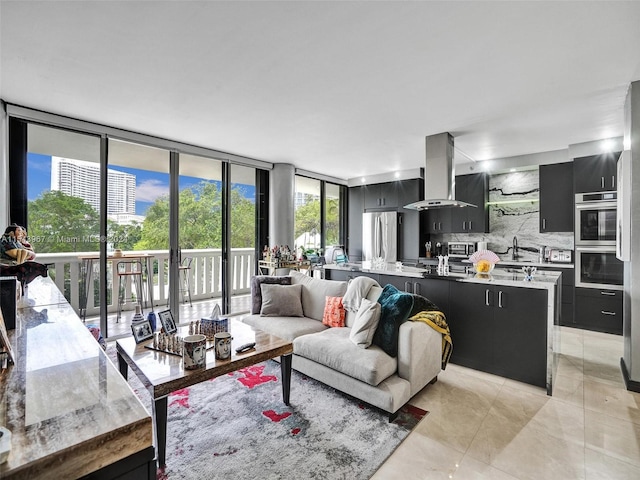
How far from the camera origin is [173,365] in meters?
2.00

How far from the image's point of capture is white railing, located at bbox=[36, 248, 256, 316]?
3658 mm

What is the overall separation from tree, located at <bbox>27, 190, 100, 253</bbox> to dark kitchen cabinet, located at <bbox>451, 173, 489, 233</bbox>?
18.0 feet

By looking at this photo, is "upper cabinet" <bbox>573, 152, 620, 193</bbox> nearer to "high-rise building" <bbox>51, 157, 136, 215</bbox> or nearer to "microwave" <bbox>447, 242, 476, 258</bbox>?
"microwave" <bbox>447, 242, 476, 258</bbox>

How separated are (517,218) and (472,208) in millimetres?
735

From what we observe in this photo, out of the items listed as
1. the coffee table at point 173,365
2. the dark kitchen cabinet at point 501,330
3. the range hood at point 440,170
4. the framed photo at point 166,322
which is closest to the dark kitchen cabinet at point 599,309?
the range hood at point 440,170

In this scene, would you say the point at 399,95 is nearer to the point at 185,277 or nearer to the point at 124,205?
the point at 124,205

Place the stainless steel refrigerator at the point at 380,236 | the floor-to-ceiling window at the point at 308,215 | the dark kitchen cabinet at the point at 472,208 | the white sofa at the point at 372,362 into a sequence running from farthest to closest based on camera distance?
the floor-to-ceiling window at the point at 308,215, the stainless steel refrigerator at the point at 380,236, the dark kitchen cabinet at the point at 472,208, the white sofa at the point at 372,362

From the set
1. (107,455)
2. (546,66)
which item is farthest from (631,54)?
(107,455)

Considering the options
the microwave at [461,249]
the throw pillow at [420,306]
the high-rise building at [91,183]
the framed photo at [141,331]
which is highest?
the high-rise building at [91,183]

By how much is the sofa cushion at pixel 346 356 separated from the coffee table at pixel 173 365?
0.31m

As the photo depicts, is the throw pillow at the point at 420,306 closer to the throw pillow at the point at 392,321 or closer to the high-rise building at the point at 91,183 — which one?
the throw pillow at the point at 392,321

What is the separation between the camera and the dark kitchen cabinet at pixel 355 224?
6.88 metres

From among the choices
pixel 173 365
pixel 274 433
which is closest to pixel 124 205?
pixel 173 365

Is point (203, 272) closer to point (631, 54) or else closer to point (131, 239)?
point (131, 239)
